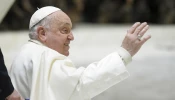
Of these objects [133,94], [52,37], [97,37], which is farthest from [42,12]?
[97,37]

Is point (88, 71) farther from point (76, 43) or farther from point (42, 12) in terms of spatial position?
point (76, 43)

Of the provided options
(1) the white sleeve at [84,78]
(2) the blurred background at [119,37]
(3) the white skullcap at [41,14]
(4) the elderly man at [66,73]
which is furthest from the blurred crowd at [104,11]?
(1) the white sleeve at [84,78]

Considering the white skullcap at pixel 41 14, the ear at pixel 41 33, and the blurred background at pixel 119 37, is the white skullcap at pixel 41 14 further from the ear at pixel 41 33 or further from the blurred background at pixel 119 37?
the blurred background at pixel 119 37

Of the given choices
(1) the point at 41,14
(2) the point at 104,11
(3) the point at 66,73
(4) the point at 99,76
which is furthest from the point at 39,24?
(2) the point at 104,11

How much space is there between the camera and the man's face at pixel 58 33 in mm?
2559

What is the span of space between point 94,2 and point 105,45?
5620mm

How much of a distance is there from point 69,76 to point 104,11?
38.6 ft

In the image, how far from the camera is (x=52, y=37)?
256 centimetres

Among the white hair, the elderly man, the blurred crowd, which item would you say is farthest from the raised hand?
the blurred crowd

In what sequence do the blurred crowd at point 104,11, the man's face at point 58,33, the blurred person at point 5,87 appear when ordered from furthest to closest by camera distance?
the blurred crowd at point 104,11 → the man's face at point 58,33 → the blurred person at point 5,87

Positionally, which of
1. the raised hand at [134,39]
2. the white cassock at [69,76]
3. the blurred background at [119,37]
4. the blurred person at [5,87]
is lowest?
the blurred person at [5,87]

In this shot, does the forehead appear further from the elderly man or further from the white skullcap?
the elderly man

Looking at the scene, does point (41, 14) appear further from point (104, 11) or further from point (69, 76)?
point (104, 11)

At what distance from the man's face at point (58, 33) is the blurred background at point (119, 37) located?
2445 millimetres
